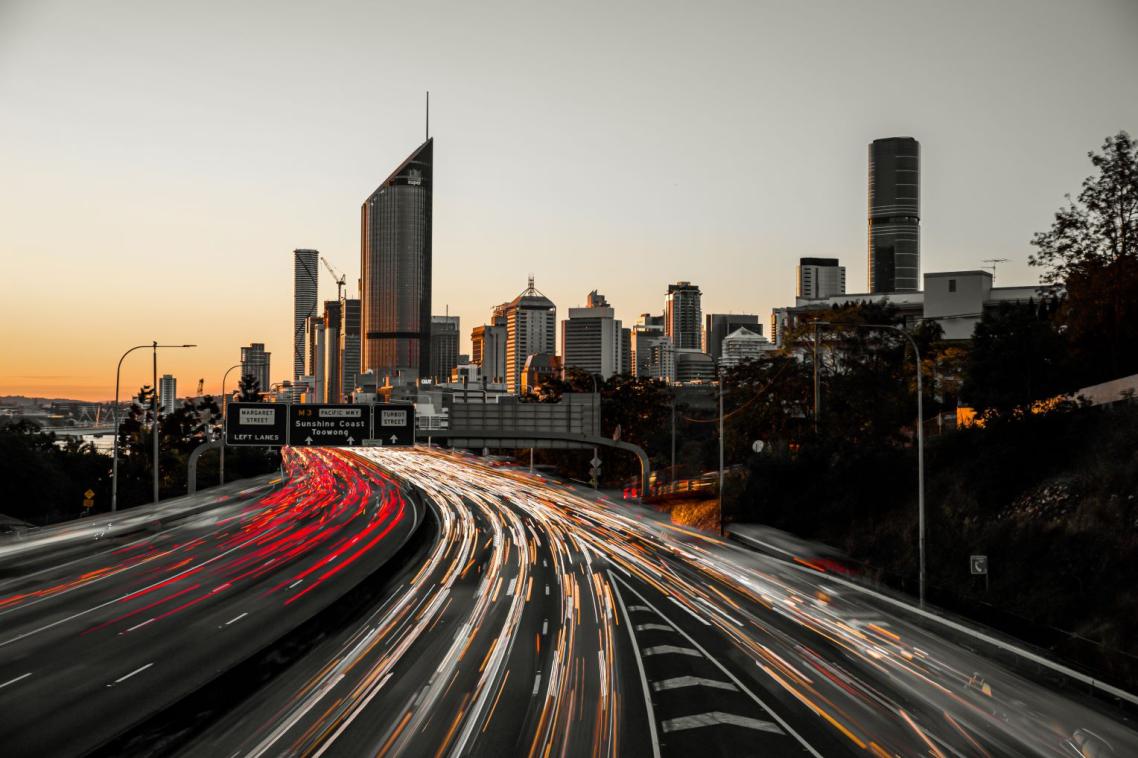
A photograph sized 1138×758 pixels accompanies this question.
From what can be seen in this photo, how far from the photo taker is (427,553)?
45.4 m

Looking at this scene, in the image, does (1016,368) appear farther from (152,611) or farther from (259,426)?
(259,426)

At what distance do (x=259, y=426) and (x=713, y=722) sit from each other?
48354 mm

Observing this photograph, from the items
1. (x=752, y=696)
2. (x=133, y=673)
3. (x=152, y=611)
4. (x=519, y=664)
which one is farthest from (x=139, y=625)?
(x=752, y=696)

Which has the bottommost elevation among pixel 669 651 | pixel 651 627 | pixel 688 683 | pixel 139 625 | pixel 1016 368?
pixel 139 625

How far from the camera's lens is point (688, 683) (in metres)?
21.3

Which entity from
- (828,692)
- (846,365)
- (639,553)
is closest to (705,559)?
(639,553)

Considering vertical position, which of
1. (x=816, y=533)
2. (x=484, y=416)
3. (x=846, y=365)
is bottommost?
(x=816, y=533)

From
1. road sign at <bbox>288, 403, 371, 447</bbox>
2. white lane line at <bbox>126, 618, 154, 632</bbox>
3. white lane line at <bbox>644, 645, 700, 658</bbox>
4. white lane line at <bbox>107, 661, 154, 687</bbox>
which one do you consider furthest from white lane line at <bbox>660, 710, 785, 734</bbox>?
road sign at <bbox>288, 403, 371, 447</bbox>

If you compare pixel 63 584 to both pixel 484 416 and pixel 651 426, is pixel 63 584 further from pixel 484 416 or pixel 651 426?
pixel 651 426

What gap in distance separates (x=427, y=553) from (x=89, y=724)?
27.1 m

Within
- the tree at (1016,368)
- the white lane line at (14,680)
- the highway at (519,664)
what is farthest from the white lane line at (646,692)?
the tree at (1016,368)

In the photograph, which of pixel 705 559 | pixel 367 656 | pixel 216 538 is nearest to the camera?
pixel 367 656

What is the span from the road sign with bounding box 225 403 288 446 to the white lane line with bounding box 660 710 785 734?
46.8 metres

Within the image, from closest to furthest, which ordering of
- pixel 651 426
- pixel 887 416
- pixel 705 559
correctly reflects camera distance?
1. pixel 705 559
2. pixel 887 416
3. pixel 651 426
